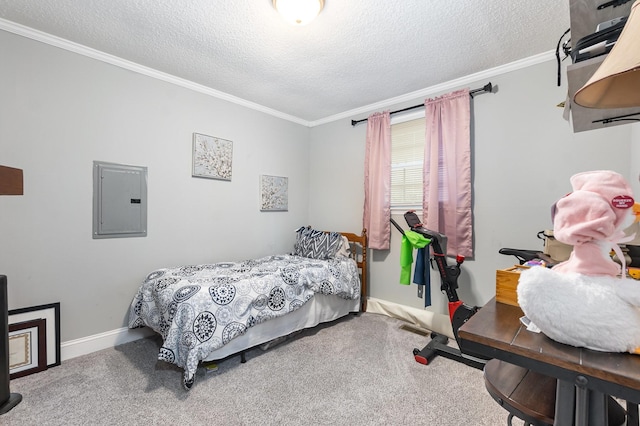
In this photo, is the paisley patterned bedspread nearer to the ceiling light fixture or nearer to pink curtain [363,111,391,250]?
pink curtain [363,111,391,250]

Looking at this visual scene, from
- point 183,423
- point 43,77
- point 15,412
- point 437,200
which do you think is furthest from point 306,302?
point 43,77

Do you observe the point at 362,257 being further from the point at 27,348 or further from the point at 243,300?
the point at 27,348

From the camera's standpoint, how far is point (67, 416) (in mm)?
1659

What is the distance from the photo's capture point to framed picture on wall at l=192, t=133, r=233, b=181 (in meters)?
3.03

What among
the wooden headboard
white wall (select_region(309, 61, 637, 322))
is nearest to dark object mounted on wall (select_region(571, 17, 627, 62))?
white wall (select_region(309, 61, 637, 322))

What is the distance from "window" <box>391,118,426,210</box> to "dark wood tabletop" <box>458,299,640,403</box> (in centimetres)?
239

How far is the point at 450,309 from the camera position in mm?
2309

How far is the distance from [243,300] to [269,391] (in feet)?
2.10

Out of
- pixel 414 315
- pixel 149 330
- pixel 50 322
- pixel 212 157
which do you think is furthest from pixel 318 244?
pixel 50 322

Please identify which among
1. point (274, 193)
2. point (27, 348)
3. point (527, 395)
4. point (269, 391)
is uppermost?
point (274, 193)

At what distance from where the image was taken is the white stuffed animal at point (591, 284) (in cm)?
68

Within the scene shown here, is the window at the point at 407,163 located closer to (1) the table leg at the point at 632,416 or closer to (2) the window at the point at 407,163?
(2) the window at the point at 407,163

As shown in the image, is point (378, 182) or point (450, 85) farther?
point (378, 182)

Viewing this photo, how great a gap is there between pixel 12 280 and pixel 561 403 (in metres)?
3.15
